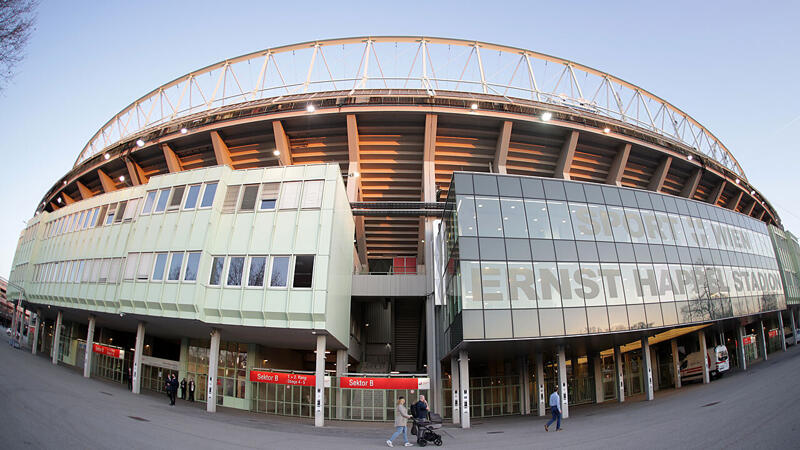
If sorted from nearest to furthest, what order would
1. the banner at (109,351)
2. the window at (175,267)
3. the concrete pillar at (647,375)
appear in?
1. the window at (175,267)
2. the concrete pillar at (647,375)
3. the banner at (109,351)

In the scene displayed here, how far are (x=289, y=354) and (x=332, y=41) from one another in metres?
26.2

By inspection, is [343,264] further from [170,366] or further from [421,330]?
[421,330]

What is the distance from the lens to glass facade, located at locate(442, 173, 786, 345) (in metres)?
19.8

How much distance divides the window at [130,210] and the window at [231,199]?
8777 mm

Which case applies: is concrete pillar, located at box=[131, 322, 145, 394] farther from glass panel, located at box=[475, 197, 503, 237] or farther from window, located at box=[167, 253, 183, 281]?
glass panel, located at box=[475, 197, 503, 237]

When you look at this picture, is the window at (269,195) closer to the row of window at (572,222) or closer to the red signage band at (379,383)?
the row of window at (572,222)

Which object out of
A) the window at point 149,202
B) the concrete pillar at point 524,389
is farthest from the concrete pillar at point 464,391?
the window at point 149,202

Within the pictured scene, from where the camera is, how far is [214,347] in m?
22.3

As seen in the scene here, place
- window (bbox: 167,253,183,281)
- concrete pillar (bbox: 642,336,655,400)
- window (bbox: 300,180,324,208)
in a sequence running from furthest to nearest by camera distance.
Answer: concrete pillar (bbox: 642,336,655,400), window (bbox: 300,180,324,208), window (bbox: 167,253,183,281)

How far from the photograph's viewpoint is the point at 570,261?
68.8 ft

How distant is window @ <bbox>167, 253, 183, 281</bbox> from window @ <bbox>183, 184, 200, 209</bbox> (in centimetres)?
288

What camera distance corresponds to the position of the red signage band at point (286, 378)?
21641mm

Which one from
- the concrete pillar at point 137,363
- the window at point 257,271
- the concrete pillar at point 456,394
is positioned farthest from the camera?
the concrete pillar at point 137,363

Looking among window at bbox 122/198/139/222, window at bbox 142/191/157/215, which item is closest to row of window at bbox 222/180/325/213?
window at bbox 142/191/157/215
